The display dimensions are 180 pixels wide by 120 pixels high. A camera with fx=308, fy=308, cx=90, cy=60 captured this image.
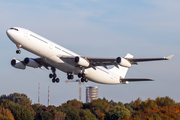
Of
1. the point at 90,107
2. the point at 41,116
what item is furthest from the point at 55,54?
the point at 90,107

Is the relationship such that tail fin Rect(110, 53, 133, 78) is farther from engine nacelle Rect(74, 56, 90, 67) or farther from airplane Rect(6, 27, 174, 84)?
engine nacelle Rect(74, 56, 90, 67)

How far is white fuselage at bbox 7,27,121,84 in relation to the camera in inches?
1628

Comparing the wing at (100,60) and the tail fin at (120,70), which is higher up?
the tail fin at (120,70)

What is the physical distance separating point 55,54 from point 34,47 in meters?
3.63

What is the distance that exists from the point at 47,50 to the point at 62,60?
117 inches

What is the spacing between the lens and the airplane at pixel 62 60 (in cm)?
4174

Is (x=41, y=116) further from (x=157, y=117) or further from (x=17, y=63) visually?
(x=17, y=63)

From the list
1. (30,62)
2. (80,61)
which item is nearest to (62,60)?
(80,61)

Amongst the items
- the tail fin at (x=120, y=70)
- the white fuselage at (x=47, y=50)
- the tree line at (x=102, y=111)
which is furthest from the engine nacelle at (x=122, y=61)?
the tree line at (x=102, y=111)

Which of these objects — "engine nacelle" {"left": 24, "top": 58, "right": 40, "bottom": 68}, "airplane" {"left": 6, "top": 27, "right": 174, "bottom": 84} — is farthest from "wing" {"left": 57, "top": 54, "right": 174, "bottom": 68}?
"engine nacelle" {"left": 24, "top": 58, "right": 40, "bottom": 68}

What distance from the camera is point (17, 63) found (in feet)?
167

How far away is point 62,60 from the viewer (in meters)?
45.4

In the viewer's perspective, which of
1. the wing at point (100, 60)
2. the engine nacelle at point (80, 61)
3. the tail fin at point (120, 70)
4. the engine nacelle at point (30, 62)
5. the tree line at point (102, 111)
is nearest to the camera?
the wing at point (100, 60)

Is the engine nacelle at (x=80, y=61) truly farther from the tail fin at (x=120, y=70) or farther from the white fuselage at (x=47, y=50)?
the tail fin at (x=120, y=70)
